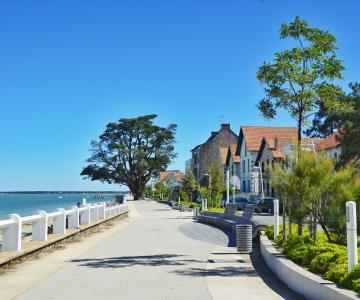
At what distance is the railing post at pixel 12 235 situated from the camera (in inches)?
461

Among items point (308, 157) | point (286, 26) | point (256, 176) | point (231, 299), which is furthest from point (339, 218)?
point (256, 176)

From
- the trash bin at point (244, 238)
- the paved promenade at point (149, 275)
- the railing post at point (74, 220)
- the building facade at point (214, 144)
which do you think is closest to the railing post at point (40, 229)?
the paved promenade at point (149, 275)

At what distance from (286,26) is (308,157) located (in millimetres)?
4568

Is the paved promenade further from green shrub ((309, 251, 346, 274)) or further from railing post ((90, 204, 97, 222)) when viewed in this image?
railing post ((90, 204, 97, 222))

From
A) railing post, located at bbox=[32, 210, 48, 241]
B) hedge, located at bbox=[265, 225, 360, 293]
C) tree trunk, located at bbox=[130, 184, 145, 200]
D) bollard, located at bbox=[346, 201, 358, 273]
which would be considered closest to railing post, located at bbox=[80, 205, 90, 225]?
railing post, located at bbox=[32, 210, 48, 241]

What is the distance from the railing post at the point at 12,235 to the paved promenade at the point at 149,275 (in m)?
0.60

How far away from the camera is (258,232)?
53.6 ft

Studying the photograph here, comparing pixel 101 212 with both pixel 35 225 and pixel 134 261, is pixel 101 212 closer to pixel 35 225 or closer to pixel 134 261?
pixel 35 225

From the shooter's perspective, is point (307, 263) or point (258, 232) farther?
point (258, 232)

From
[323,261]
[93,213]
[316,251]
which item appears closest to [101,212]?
[93,213]

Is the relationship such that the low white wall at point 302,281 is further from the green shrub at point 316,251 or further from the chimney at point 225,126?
the chimney at point 225,126

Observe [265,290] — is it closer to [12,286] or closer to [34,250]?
[12,286]

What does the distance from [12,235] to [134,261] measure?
295cm

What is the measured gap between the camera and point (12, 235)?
1178 centimetres
